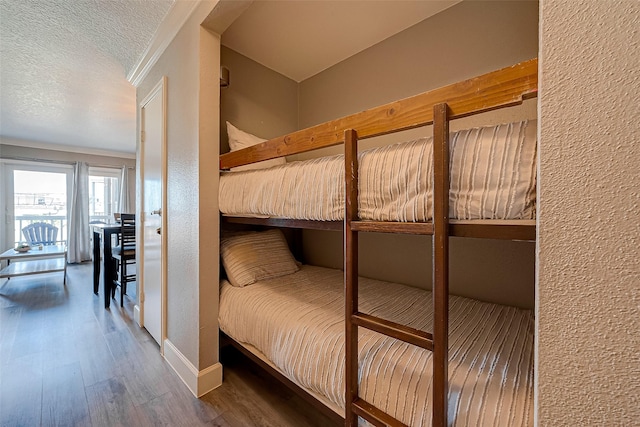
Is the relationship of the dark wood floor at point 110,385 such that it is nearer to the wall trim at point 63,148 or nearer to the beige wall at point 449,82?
the beige wall at point 449,82

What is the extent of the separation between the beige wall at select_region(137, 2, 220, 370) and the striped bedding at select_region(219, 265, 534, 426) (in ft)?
0.51

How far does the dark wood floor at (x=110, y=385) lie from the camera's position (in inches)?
50.5

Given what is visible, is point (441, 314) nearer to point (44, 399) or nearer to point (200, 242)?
point (200, 242)

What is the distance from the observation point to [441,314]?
0.70 meters

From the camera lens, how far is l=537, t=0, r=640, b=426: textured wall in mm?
379

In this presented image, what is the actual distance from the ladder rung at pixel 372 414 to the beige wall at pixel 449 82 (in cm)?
109

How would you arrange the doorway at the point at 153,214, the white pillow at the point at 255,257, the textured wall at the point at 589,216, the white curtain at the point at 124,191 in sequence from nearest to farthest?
the textured wall at the point at 589,216 < the white pillow at the point at 255,257 < the doorway at the point at 153,214 < the white curtain at the point at 124,191

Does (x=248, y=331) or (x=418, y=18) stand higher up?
(x=418, y=18)

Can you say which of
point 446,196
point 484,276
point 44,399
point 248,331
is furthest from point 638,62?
point 44,399

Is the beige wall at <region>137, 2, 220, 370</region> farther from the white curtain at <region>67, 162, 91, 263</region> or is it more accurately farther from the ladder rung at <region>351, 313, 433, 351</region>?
the white curtain at <region>67, 162, 91, 263</region>

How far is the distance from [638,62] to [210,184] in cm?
162

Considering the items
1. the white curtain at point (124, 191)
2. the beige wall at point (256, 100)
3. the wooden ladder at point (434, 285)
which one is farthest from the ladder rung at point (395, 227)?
the white curtain at point (124, 191)

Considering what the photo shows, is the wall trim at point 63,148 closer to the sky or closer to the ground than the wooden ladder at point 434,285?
closer to the sky

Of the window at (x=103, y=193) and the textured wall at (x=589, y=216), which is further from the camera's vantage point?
the window at (x=103, y=193)
